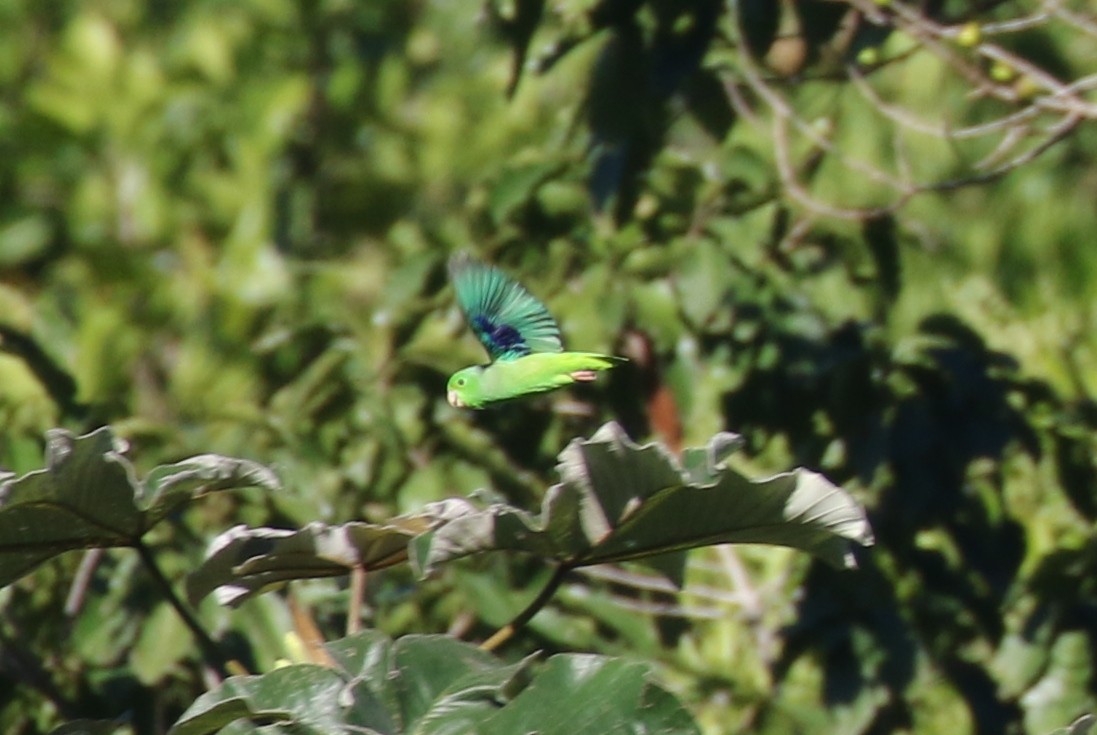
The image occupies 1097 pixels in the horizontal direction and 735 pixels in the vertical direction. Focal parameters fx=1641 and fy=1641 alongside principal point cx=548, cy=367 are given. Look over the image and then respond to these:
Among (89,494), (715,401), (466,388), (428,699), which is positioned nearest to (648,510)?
(428,699)

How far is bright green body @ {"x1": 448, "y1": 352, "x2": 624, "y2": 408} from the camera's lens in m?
1.57

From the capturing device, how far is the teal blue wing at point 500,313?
1654 millimetres

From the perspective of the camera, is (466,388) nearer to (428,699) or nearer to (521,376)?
(521,376)

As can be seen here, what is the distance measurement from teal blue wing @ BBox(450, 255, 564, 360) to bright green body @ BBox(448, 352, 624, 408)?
17 mm

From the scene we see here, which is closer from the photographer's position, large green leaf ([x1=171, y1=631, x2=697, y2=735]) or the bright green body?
large green leaf ([x1=171, y1=631, x2=697, y2=735])

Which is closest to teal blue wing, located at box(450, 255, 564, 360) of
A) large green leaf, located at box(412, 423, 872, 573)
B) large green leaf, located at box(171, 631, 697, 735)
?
large green leaf, located at box(412, 423, 872, 573)

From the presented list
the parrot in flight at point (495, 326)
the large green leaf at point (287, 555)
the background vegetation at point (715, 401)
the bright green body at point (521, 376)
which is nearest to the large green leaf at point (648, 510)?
the large green leaf at point (287, 555)

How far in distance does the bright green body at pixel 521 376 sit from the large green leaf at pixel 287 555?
32 centimetres

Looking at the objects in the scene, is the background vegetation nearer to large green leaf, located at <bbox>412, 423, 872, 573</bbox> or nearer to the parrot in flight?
the parrot in flight

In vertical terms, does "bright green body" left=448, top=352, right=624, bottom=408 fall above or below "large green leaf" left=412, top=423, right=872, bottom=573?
above

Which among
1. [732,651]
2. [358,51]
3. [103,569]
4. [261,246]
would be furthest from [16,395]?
[358,51]

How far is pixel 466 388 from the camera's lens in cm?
167

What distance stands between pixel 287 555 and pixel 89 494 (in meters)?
0.15

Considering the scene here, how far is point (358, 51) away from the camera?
187 inches
